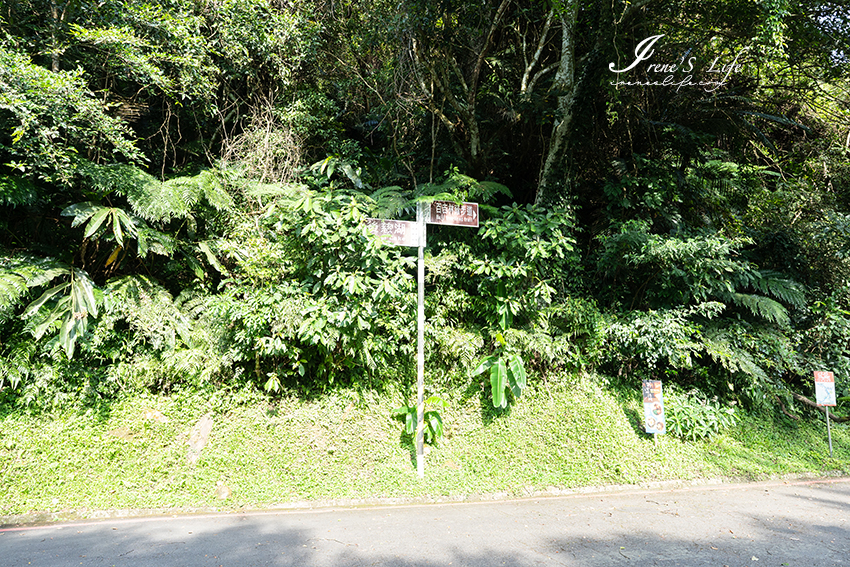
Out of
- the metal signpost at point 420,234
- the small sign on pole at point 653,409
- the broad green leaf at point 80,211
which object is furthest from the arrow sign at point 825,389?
the broad green leaf at point 80,211

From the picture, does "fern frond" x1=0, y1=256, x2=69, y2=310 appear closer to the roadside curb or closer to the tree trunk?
the roadside curb

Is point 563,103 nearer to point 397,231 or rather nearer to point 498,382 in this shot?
point 397,231

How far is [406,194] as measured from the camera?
6.81 metres

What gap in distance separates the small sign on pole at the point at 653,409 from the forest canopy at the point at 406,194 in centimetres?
53

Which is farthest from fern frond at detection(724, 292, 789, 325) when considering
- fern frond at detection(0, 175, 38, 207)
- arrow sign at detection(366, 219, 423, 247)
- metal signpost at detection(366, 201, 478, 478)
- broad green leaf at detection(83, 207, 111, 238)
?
fern frond at detection(0, 175, 38, 207)

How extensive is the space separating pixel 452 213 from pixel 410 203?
103 centimetres

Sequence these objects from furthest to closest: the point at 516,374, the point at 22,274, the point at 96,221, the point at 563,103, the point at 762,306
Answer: the point at 563,103, the point at 762,306, the point at 516,374, the point at 96,221, the point at 22,274

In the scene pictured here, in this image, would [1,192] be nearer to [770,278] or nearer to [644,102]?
[644,102]

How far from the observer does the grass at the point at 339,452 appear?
4719mm

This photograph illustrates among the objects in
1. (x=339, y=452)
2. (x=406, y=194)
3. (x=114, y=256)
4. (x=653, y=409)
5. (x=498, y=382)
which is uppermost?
(x=406, y=194)

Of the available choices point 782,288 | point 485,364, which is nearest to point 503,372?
point 485,364

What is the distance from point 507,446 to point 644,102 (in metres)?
6.56

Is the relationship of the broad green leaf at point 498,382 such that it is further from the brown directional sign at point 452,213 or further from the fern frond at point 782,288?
the fern frond at point 782,288

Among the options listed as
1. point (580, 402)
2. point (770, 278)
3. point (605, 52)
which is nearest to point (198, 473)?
point (580, 402)
